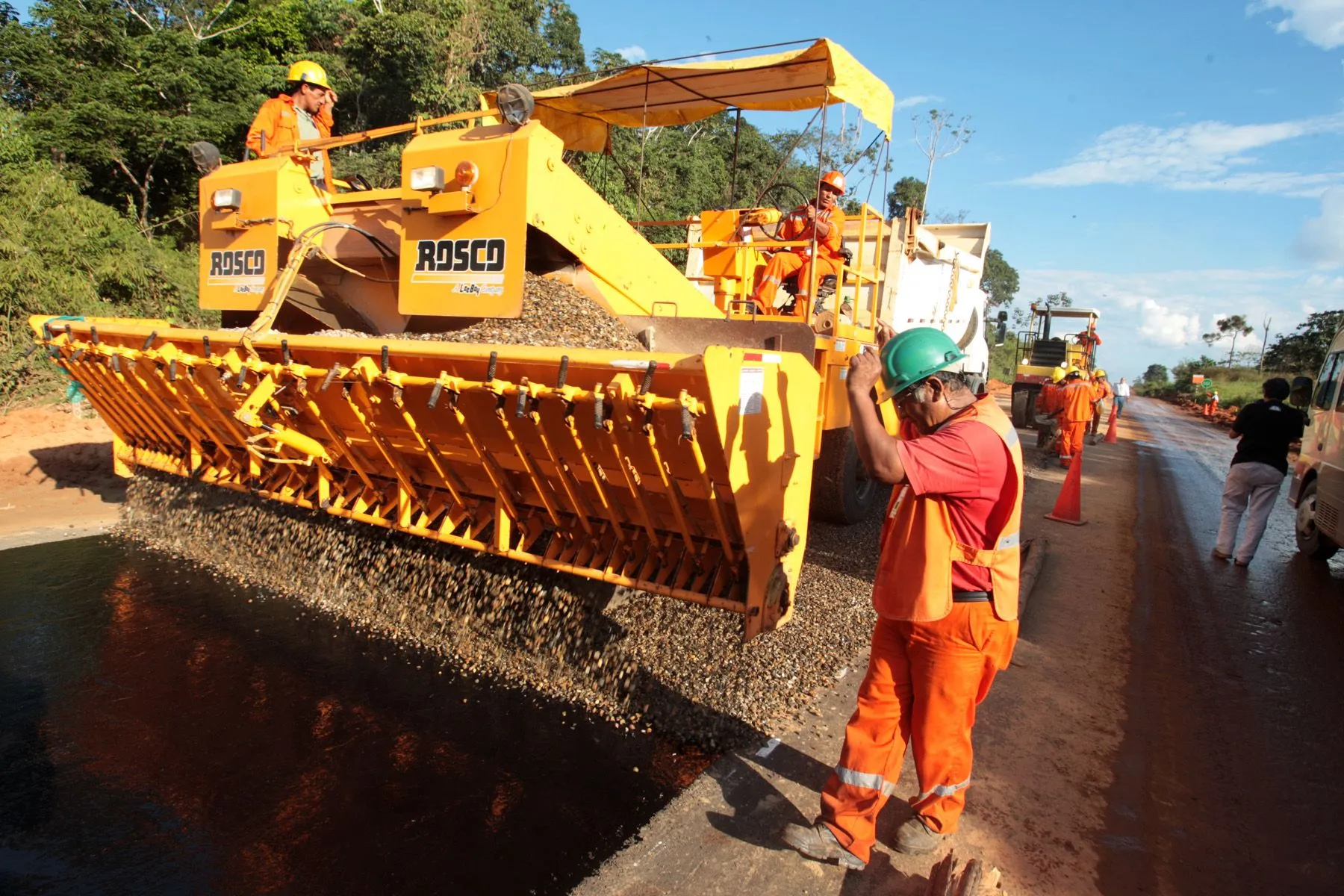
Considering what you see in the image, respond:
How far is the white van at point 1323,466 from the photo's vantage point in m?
5.82

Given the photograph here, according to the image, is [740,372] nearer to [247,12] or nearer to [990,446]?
[990,446]

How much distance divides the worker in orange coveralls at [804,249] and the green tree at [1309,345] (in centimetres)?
2818

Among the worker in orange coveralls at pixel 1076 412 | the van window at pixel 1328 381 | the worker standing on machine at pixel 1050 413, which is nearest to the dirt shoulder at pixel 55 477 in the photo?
the van window at pixel 1328 381

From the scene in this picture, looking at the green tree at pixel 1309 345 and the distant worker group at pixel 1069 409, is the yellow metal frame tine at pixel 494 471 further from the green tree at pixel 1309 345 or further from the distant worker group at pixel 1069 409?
the green tree at pixel 1309 345

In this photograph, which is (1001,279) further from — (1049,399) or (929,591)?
(929,591)

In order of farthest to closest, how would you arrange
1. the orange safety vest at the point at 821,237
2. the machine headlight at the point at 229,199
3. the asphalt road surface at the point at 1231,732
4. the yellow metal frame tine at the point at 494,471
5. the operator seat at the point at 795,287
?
the operator seat at the point at 795,287 < the orange safety vest at the point at 821,237 < the machine headlight at the point at 229,199 < the yellow metal frame tine at the point at 494,471 < the asphalt road surface at the point at 1231,732

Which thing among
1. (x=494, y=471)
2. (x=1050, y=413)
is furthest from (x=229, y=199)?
(x=1050, y=413)

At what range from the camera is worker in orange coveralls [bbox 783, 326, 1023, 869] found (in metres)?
2.16

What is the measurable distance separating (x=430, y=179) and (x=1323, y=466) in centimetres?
693

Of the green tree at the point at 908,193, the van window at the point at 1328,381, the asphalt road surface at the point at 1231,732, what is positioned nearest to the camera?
the asphalt road surface at the point at 1231,732

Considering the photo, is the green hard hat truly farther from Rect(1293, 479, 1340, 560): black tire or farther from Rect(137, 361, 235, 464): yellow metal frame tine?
Rect(1293, 479, 1340, 560): black tire

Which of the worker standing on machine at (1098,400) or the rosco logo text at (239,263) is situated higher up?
the rosco logo text at (239,263)

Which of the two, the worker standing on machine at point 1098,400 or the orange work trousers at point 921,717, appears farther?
the worker standing on machine at point 1098,400

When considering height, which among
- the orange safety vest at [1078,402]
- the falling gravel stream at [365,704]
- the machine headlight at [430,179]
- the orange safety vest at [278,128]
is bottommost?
the falling gravel stream at [365,704]
